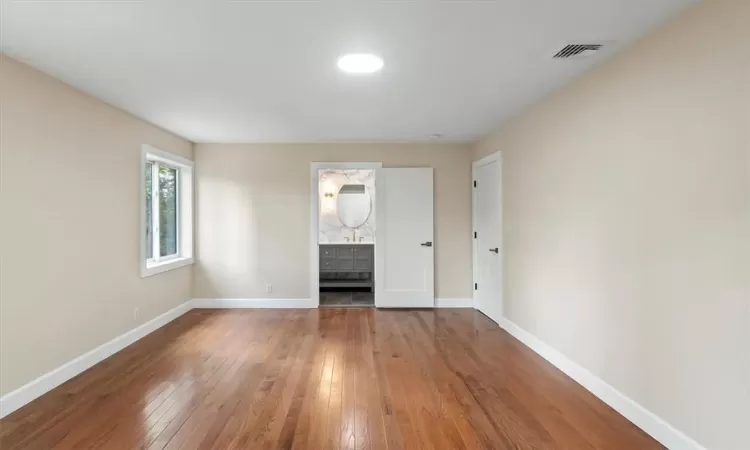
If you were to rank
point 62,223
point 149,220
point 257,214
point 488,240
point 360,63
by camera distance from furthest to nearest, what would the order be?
point 257,214, point 488,240, point 149,220, point 62,223, point 360,63

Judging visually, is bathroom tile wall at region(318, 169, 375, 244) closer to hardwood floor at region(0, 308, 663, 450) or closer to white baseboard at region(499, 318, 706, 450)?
hardwood floor at region(0, 308, 663, 450)

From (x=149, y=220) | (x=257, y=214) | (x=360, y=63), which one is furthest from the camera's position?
(x=257, y=214)

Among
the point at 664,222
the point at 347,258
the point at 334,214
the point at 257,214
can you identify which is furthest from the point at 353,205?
the point at 664,222

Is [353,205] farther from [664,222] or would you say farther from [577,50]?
[664,222]

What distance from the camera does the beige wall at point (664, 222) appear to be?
1.81 m

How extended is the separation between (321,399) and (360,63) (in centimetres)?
235

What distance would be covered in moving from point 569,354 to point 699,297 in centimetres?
138

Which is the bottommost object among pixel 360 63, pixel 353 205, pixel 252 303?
pixel 252 303

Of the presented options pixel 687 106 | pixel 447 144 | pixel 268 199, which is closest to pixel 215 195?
pixel 268 199

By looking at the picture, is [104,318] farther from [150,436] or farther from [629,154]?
[629,154]

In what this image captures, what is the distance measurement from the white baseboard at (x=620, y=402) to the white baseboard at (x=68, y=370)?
3968 mm

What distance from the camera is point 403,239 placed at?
5.59m

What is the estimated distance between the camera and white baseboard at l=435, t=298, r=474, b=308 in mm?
5605

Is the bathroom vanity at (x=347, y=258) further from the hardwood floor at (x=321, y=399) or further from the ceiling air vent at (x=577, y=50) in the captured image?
the ceiling air vent at (x=577, y=50)
